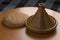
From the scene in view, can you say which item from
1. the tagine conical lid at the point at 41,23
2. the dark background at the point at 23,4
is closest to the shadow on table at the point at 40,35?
the tagine conical lid at the point at 41,23

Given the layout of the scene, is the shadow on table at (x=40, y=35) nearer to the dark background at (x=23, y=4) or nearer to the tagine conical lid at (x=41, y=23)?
the tagine conical lid at (x=41, y=23)

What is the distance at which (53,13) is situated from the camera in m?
1.52

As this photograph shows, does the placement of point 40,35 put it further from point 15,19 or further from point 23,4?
point 23,4

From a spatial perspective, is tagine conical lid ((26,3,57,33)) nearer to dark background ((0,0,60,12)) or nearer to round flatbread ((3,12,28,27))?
round flatbread ((3,12,28,27))

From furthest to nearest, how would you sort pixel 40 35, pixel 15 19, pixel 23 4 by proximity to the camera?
pixel 23 4 < pixel 15 19 < pixel 40 35

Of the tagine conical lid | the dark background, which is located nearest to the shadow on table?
the tagine conical lid

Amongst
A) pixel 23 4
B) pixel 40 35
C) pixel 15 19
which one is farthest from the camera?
pixel 23 4

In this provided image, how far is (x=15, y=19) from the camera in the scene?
1.38 m

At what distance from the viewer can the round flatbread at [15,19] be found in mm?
1350

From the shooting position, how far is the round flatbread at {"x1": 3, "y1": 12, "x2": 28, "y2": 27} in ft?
4.43

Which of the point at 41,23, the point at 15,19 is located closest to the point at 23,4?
the point at 15,19

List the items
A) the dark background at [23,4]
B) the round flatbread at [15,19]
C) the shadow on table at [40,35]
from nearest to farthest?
the shadow on table at [40,35]
the round flatbread at [15,19]
the dark background at [23,4]

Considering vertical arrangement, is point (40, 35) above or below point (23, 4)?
above

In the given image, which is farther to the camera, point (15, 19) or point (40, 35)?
point (15, 19)
